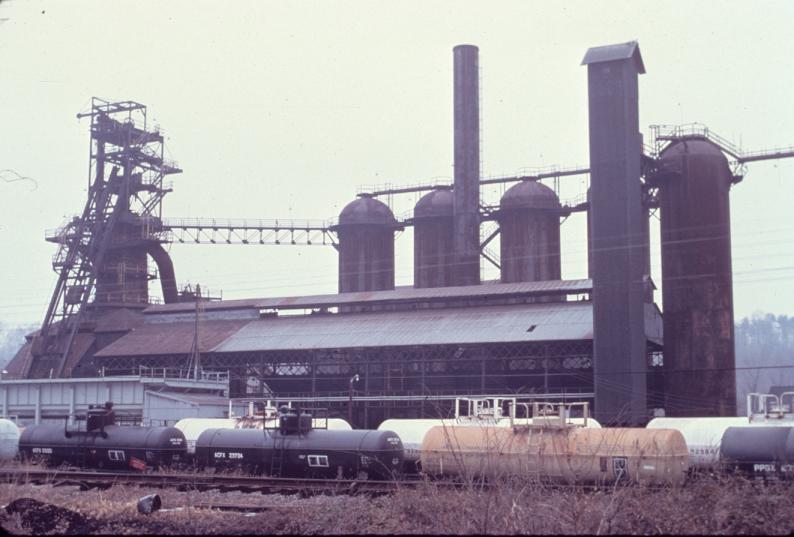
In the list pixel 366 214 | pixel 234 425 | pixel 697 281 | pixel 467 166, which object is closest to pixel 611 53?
pixel 697 281

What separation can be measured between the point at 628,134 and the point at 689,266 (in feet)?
27.6

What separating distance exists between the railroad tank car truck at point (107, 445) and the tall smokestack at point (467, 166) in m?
34.4

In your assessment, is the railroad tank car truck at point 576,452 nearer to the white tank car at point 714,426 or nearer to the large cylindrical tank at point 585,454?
the large cylindrical tank at point 585,454

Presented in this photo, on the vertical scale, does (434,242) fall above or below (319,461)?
above

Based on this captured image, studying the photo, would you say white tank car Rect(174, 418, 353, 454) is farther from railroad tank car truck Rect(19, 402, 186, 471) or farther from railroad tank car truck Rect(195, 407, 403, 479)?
railroad tank car truck Rect(19, 402, 186, 471)

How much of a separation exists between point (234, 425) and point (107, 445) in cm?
422

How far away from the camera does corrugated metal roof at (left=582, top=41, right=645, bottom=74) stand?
48375mm

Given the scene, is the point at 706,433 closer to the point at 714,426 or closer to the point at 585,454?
the point at 714,426

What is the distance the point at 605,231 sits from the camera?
47.6 metres

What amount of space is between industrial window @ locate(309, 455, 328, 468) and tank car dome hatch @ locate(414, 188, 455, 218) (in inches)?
1699

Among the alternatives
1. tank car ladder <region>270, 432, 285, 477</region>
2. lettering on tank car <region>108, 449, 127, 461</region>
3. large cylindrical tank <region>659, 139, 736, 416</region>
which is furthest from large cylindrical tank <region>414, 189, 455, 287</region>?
tank car ladder <region>270, 432, 285, 477</region>

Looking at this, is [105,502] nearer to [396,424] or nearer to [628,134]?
[396,424]

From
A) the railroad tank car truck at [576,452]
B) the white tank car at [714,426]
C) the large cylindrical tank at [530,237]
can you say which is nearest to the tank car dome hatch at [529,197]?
the large cylindrical tank at [530,237]

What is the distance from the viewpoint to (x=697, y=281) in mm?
50062
